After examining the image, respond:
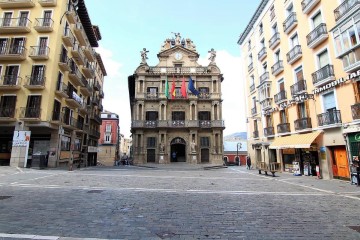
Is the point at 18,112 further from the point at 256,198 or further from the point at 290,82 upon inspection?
the point at 290,82

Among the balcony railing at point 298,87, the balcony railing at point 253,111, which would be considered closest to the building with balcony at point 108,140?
the balcony railing at point 253,111

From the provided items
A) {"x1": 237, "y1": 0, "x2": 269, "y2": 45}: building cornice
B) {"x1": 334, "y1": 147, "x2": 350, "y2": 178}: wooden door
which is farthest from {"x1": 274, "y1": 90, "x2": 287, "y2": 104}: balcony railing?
{"x1": 237, "y1": 0, "x2": 269, "y2": 45}: building cornice

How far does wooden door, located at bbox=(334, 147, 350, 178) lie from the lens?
14617mm

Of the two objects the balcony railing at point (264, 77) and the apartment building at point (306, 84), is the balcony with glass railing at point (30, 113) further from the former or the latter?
the balcony railing at point (264, 77)

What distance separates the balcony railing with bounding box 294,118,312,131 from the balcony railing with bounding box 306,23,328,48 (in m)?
6.02

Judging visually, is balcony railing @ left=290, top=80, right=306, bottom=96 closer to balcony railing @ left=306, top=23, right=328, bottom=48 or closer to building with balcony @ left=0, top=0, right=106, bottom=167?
balcony railing @ left=306, top=23, right=328, bottom=48

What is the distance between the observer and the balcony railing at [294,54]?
62.4 feet

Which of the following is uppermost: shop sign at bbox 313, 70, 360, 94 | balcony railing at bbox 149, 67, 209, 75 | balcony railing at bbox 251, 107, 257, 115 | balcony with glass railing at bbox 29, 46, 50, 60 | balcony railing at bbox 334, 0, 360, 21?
balcony railing at bbox 149, 67, 209, 75

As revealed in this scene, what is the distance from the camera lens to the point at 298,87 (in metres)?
19.1

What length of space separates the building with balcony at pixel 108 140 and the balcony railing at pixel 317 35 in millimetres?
50356

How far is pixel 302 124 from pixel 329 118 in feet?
9.51

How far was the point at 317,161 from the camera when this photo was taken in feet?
57.7

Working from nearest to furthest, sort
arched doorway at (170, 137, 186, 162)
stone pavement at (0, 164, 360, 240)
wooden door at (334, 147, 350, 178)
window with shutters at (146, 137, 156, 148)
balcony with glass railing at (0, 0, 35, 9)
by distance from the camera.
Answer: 1. stone pavement at (0, 164, 360, 240)
2. wooden door at (334, 147, 350, 178)
3. balcony with glass railing at (0, 0, 35, 9)
4. window with shutters at (146, 137, 156, 148)
5. arched doorway at (170, 137, 186, 162)

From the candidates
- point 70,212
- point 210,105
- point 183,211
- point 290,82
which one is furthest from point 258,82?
point 70,212
